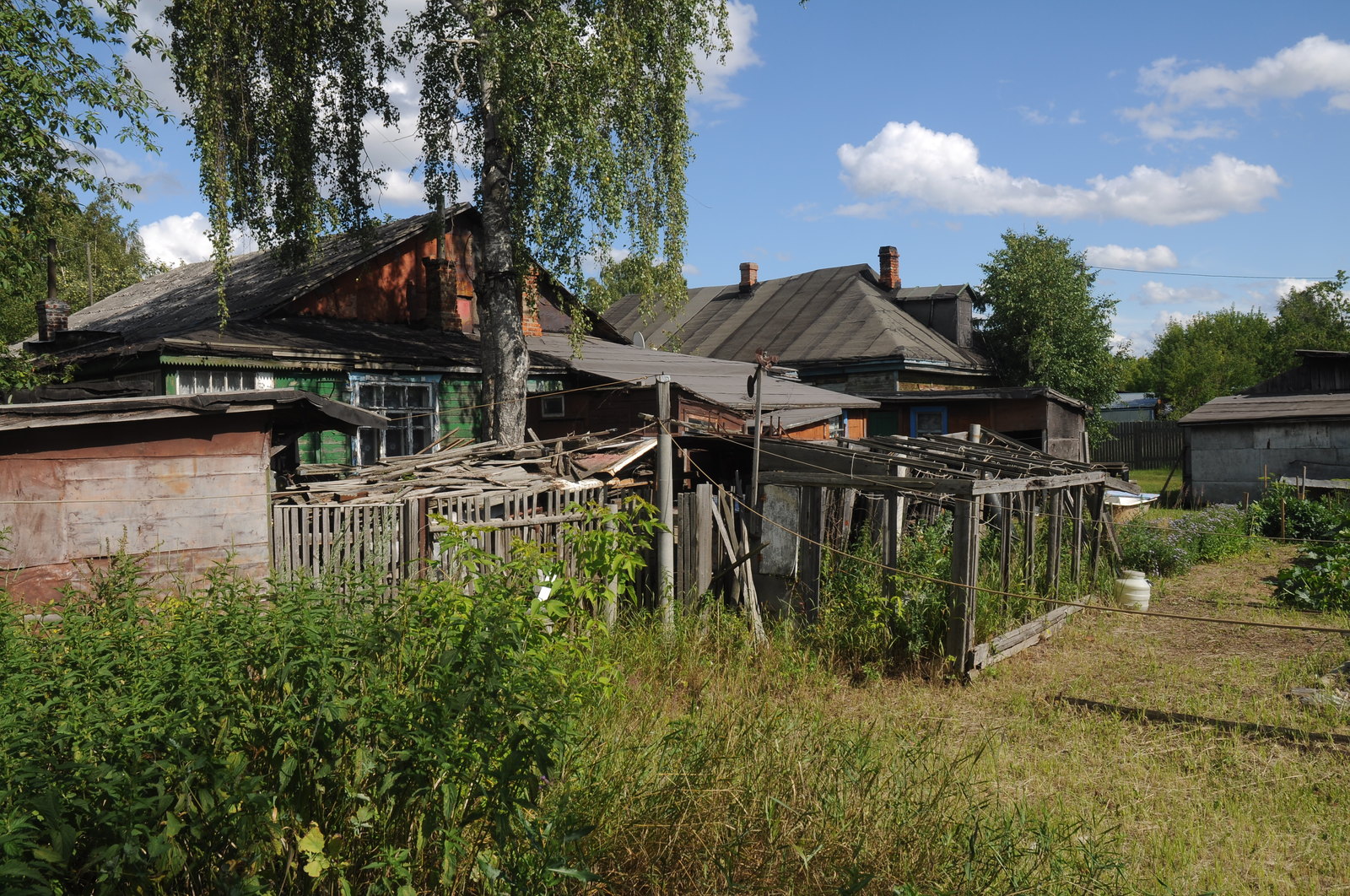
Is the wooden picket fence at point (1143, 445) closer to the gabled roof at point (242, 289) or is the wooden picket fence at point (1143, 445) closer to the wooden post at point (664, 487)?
the gabled roof at point (242, 289)

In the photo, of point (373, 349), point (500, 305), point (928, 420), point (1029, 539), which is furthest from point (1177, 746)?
point (928, 420)

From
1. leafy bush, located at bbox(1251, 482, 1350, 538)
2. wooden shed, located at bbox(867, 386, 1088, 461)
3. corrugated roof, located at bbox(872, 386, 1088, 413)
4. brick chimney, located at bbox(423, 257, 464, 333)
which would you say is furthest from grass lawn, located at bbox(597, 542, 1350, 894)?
brick chimney, located at bbox(423, 257, 464, 333)

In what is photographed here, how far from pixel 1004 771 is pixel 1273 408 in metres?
20.2

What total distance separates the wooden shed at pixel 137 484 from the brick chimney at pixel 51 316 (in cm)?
1297

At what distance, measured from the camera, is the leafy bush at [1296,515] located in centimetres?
1487

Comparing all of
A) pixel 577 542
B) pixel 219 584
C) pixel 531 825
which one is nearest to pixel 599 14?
pixel 577 542

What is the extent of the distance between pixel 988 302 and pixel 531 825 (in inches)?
1096

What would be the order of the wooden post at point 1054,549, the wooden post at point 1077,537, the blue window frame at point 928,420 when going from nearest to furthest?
the wooden post at point 1054,549, the wooden post at point 1077,537, the blue window frame at point 928,420

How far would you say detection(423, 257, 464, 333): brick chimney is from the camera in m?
17.7

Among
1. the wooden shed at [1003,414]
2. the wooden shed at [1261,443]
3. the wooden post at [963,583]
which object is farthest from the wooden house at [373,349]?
the wooden shed at [1261,443]

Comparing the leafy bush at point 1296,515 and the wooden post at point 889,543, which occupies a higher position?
the wooden post at point 889,543

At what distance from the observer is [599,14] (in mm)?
12961

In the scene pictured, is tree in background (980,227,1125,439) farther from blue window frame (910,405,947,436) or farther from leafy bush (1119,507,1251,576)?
leafy bush (1119,507,1251,576)

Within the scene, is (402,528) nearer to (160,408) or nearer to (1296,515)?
(160,408)
